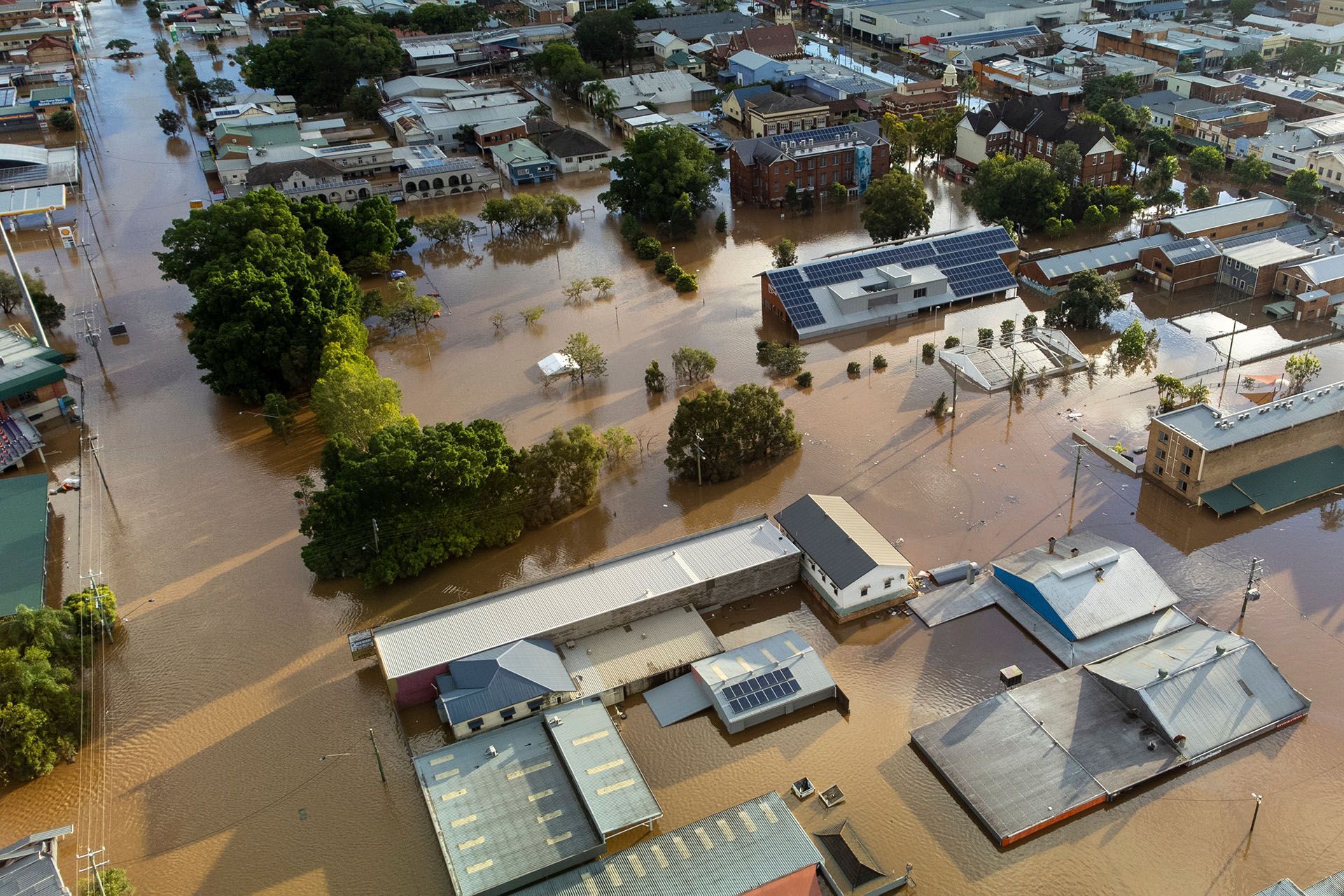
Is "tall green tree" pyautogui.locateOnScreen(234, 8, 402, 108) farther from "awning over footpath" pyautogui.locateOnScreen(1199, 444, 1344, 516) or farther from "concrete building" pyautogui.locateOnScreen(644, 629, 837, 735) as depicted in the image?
"awning over footpath" pyautogui.locateOnScreen(1199, 444, 1344, 516)

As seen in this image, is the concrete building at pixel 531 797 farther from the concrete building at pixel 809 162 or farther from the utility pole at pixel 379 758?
the concrete building at pixel 809 162

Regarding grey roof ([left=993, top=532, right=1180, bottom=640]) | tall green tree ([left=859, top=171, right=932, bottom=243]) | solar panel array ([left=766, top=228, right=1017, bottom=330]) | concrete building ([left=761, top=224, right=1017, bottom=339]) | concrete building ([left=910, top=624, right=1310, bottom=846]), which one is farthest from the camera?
tall green tree ([left=859, top=171, right=932, bottom=243])

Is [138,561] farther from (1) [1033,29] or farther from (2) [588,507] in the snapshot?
(1) [1033,29]

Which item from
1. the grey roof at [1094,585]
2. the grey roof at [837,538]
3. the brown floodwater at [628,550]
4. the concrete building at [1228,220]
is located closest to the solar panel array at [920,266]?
the brown floodwater at [628,550]

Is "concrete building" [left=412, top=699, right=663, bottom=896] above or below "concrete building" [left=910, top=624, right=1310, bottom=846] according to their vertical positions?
above

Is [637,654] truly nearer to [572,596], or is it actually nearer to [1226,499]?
[572,596]

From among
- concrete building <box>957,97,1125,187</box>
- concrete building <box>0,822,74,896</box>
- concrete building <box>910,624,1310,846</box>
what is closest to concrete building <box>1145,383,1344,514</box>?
concrete building <box>910,624,1310,846</box>

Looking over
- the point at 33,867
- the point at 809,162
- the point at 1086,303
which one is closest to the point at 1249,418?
the point at 1086,303
